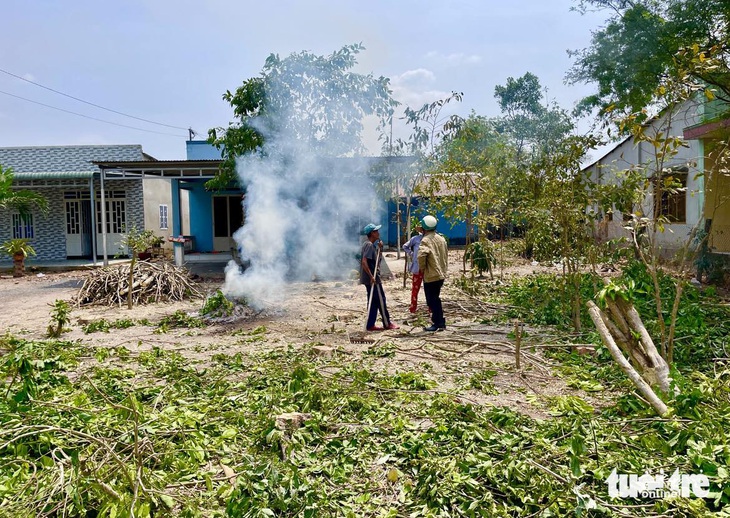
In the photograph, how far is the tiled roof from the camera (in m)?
19.9

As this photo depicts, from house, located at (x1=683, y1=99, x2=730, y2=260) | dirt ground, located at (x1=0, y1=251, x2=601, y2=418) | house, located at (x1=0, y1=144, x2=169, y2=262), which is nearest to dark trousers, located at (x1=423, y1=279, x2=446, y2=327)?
dirt ground, located at (x1=0, y1=251, x2=601, y2=418)

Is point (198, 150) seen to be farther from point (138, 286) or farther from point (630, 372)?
point (630, 372)

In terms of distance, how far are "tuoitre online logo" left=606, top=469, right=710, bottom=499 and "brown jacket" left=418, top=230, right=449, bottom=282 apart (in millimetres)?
4745

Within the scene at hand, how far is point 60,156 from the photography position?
803 inches

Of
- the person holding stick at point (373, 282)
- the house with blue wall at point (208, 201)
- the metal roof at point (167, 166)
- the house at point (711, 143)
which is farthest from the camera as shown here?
the metal roof at point (167, 166)

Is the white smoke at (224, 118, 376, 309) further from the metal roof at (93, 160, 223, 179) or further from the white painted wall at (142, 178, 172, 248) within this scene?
the white painted wall at (142, 178, 172, 248)

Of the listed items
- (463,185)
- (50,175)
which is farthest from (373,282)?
(50,175)

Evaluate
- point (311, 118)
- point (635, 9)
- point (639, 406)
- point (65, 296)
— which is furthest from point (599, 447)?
point (65, 296)

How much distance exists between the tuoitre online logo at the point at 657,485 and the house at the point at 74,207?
19.5 meters

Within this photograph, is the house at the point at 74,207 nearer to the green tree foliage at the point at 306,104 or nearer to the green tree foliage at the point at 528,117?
the green tree foliage at the point at 306,104

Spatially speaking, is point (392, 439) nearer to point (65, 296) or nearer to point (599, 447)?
point (599, 447)

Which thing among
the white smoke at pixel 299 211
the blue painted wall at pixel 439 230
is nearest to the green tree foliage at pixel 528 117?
the blue painted wall at pixel 439 230

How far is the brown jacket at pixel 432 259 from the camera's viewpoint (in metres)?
7.77

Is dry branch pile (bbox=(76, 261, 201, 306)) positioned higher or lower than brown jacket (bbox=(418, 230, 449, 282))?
lower
